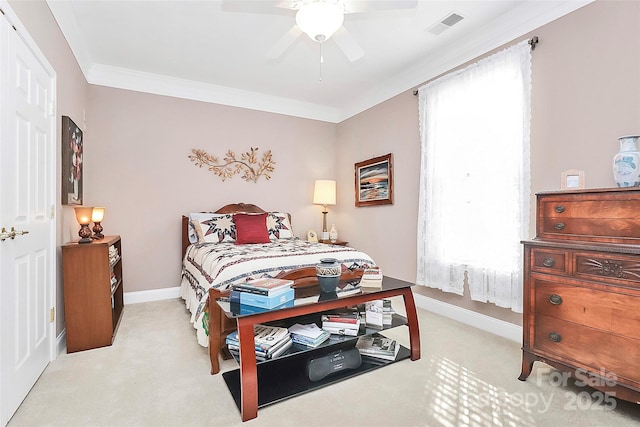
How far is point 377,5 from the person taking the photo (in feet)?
6.64

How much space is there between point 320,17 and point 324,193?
3118 millimetres

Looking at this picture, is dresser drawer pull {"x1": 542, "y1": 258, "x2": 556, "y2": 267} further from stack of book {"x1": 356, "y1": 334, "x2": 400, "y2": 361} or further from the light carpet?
stack of book {"x1": 356, "y1": 334, "x2": 400, "y2": 361}

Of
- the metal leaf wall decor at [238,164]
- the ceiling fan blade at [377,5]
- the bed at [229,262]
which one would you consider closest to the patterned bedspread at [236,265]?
the bed at [229,262]

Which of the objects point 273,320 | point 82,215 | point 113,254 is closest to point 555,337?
point 273,320

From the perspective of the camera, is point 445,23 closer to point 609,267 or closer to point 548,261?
point 548,261

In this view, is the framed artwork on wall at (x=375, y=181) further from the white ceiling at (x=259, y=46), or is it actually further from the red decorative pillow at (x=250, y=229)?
the red decorative pillow at (x=250, y=229)

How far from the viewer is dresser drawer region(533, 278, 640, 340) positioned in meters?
1.64

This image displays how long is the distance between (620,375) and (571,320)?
31 centimetres

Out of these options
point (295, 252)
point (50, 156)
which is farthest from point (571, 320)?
point (50, 156)

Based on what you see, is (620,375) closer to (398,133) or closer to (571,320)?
(571,320)

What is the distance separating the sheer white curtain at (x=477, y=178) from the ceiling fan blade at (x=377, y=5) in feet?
4.03

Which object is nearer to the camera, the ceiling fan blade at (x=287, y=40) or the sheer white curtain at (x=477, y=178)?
the ceiling fan blade at (x=287, y=40)

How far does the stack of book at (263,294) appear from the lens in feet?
5.96

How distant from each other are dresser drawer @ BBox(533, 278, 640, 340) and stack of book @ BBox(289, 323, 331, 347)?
4.49 feet
